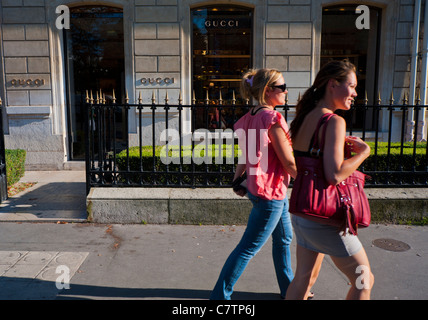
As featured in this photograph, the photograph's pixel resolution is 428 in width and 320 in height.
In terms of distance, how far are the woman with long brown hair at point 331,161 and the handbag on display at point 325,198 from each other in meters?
0.04

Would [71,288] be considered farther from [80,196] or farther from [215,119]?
[215,119]

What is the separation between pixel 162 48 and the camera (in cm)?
966

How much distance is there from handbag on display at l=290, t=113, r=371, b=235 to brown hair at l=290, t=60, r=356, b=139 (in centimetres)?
22

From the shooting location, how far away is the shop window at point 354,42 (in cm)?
1024

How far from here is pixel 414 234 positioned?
5.04 m

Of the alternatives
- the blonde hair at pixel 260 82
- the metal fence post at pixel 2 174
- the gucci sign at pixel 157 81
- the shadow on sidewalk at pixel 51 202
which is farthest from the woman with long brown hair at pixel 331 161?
the gucci sign at pixel 157 81

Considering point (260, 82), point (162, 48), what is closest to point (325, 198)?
point (260, 82)

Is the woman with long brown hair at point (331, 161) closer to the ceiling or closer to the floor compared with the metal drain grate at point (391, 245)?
closer to the ceiling

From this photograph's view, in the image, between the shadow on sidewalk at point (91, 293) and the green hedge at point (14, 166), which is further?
the green hedge at point (14, 166)

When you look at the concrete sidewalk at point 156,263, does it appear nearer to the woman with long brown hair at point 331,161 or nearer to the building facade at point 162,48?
the woman with long brown hair at point 331,161

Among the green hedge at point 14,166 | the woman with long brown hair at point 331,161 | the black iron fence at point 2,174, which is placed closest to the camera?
the woman with long brown hair at point 331,161

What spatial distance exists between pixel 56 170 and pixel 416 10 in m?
9.52

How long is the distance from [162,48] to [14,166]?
4.34 m
